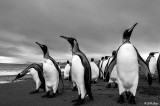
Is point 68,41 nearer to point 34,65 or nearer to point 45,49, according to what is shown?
point 45,49

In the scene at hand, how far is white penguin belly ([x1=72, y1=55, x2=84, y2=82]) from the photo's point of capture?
6.32m

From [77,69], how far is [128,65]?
142 centimetres

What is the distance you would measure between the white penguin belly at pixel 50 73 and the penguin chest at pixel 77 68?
1.34m

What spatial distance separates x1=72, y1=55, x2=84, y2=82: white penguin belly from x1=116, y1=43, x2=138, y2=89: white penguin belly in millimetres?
1097

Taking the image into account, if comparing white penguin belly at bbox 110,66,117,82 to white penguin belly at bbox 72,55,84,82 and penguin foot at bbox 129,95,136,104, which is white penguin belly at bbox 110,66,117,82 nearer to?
penguin foot at bbox 129,95,136,104

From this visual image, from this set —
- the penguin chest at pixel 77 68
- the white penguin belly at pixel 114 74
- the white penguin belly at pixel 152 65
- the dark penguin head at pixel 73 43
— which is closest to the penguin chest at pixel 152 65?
the white penguin belly at pixel 152 65

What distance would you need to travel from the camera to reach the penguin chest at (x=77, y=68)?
6.33 metres

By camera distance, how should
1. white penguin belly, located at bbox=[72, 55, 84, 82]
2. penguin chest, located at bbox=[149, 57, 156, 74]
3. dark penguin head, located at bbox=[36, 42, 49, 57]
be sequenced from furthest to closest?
penguin chest, located at bbox=[149, 57, 156, 74] → dark penguin head, located at bbox=[36, 42, 49, 57] → white penguin belly, located at bbox=[72, 55, 84, 82]

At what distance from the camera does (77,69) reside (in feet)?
20.9

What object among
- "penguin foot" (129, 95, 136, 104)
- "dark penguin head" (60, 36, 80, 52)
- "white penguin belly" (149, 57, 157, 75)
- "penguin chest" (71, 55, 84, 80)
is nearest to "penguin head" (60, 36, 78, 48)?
"dark penguin head" (60, 36, 80, 52)


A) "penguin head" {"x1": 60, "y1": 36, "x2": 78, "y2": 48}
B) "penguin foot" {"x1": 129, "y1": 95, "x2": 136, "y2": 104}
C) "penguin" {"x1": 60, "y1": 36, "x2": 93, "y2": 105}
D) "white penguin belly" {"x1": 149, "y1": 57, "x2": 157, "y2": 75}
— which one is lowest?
"penguin foot" {"x1": 129, "y1": 95, "x2": 136, "y2": 104}

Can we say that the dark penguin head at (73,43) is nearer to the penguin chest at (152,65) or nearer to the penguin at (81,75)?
the penguin at (81,75)

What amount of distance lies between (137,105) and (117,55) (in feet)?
4.87

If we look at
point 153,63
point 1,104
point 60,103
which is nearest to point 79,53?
point 60,103
